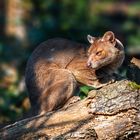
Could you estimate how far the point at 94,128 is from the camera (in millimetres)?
7367

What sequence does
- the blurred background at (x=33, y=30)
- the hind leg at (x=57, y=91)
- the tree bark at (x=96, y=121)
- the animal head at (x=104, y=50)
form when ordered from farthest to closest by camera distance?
the blurred background at (x=33, y=30) → the animal head at (x=104, y=50) → the hind leg at (x=57, y=91) → the tree bark at (x=96, y=121)

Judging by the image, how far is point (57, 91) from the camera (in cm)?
855

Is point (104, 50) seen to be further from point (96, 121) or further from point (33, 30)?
point (33, 30)

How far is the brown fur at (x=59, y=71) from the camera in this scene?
8555 millimetres

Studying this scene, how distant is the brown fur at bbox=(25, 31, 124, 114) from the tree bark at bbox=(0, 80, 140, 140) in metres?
0.90

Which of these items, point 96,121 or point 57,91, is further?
point 57,91

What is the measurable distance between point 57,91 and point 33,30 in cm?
684

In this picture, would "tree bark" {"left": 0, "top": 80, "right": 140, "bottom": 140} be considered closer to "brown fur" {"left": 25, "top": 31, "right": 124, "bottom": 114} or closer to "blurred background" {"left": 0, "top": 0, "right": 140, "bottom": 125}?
"brown fur" {"left": 25, "top": 31, "right": 124, "bottom": 114}

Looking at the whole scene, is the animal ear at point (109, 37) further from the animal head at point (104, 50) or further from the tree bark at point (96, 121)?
the tree bark at point (96, 121)

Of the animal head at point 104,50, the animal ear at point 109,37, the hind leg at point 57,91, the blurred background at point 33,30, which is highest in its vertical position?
the animal ear at point 109,37

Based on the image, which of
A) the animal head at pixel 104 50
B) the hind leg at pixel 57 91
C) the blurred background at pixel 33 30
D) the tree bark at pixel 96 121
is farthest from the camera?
the blurred background at pixel 33 30

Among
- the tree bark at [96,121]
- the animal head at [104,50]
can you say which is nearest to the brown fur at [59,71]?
the animal head at [104,50]

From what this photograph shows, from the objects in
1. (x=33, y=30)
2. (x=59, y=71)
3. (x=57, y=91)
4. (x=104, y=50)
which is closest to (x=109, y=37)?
(x=104, y=50)

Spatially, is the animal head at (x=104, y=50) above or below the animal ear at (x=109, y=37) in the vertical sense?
below
